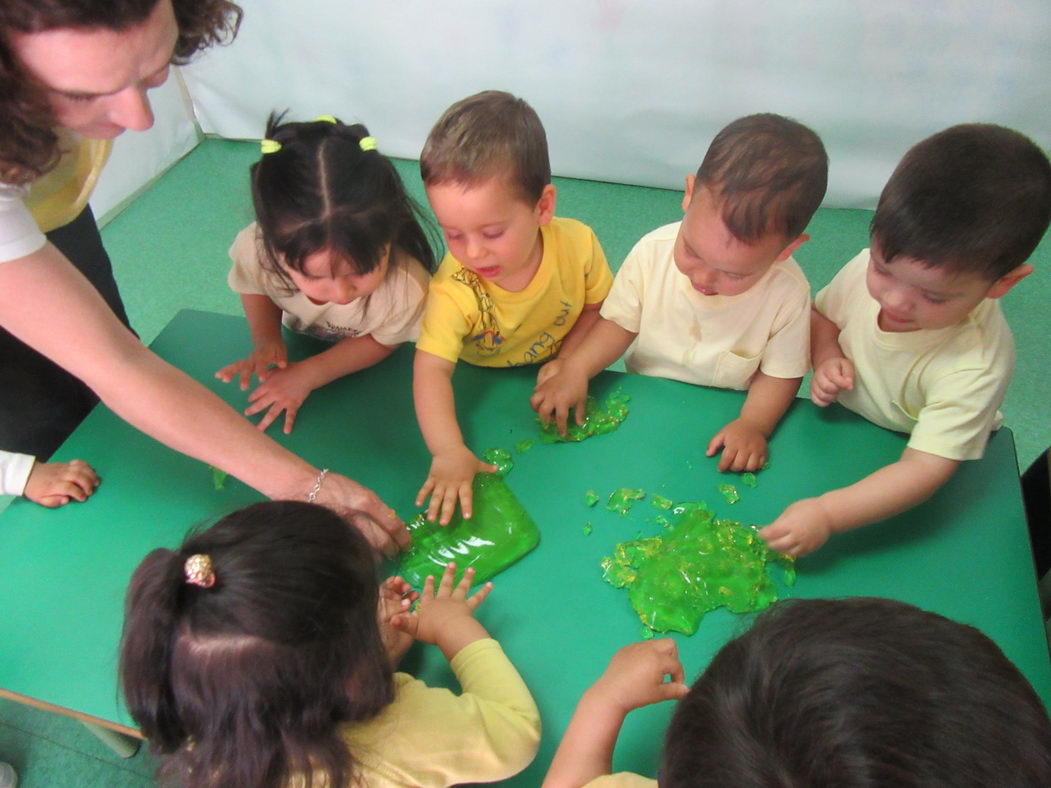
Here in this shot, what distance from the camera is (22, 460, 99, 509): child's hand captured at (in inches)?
38.9

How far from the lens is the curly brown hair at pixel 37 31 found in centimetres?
57

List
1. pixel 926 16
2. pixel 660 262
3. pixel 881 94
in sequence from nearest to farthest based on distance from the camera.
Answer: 1. pixel 660 262
2. pixel 926 16
3. pixel 881 94

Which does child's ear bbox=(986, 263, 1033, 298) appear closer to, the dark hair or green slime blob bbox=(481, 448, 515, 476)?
green slime blob bbox=(481, 448, 515, 476)

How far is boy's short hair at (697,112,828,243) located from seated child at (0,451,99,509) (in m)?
0.91

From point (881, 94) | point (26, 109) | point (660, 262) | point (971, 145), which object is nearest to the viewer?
point (26, 109)

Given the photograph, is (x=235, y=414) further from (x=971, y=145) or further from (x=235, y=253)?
(x=971, y=145)

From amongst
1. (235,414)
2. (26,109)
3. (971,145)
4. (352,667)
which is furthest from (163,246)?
(971,145)

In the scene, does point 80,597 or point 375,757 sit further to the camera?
point 80,597

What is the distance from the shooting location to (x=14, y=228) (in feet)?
2.42

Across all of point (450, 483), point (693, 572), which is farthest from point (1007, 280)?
point (450, 483)

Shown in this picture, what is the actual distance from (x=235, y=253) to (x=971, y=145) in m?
1.02

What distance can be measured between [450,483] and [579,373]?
260 mm

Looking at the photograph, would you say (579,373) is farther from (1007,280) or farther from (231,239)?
(231,239)

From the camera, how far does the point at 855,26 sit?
196 centimetres
